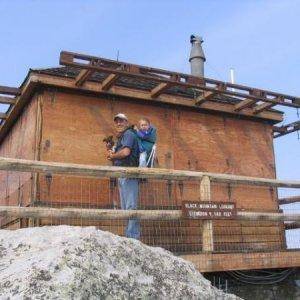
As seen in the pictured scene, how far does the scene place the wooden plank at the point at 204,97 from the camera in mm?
9773

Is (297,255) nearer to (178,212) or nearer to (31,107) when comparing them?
(178,212)

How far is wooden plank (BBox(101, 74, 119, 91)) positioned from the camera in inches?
348

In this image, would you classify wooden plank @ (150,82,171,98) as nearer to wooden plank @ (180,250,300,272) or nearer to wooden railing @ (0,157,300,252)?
wooden railing @ (0,157,300,252)

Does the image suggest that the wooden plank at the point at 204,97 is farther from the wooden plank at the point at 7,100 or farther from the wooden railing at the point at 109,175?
the wooden plank at the point at 7,100

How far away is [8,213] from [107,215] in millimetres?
1286

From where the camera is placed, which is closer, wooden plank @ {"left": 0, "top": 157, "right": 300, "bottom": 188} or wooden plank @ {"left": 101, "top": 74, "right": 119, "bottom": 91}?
wooden plank @ {"left": 0, "top": 157, "right": 300, "bottom": 188}

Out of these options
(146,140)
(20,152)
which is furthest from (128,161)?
(20,152)

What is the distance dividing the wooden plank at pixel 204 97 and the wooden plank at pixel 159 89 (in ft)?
3.09

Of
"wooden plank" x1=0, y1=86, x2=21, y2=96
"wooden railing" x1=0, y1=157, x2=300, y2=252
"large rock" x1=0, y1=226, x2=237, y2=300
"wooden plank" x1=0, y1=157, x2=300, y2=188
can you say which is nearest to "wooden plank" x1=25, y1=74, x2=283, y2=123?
"wooden plank" x1=0, y1=86, x2=21, y2=96

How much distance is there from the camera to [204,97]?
390 inches

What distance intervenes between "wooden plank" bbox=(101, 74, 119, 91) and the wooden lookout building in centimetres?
2

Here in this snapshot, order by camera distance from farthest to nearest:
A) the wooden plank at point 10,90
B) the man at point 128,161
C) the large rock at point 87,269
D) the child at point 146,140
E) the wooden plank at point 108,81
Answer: the wooden plank at point 10,90
the wooden plank at point 108,81
the child at point 146,140
the man at point 128,161
the large rock at point 87,269

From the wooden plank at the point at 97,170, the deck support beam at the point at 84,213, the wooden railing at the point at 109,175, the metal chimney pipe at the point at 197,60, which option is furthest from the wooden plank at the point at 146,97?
the deck support beam at the point at 84,213

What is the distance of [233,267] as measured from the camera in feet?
24.4
